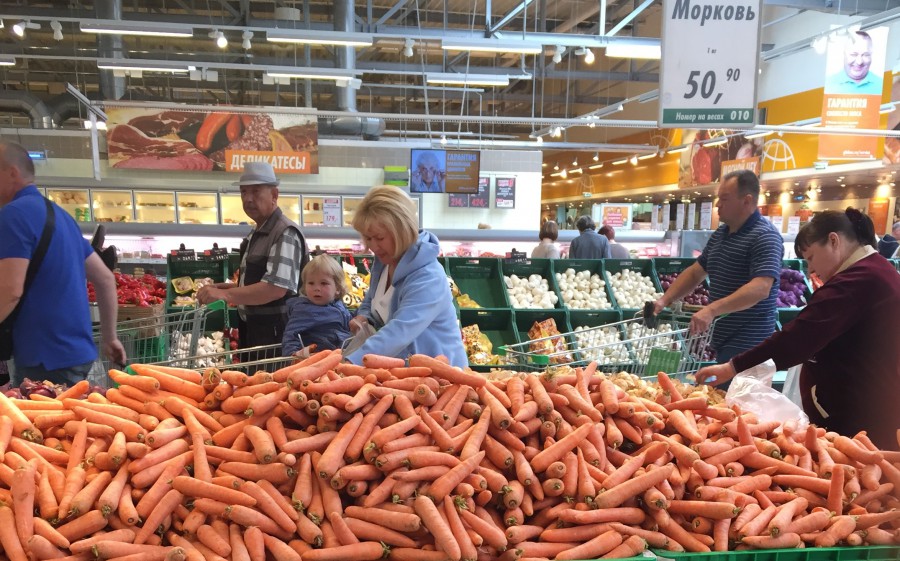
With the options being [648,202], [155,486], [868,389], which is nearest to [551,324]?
[868,389]

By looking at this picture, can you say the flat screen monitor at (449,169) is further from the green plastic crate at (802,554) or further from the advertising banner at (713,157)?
the green plastic crate at (802,554)

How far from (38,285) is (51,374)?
19.1 inches

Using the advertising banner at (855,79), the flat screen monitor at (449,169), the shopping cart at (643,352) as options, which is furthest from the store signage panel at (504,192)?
the shopping cart at (643,352)

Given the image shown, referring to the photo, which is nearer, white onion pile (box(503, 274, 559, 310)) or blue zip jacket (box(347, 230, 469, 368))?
blue zip jacket (box(347, 230, 469, 368))

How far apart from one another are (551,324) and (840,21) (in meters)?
11.3

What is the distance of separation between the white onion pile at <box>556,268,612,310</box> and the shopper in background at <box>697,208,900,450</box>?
3.37 m

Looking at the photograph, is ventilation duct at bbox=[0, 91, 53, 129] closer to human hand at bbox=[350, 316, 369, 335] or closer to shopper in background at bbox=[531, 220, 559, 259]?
shopper in background at bbox=[531, 220, 559, 259]

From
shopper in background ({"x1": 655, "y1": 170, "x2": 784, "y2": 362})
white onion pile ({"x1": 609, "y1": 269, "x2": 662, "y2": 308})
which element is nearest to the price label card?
shopper in background ({"x1": 655, "y1": 170, "x2": 784, "y2": 362})

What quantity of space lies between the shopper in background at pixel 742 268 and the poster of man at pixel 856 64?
19.1 ft

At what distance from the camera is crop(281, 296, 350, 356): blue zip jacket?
365 centimetres

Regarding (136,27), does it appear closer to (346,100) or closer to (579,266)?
(579,266)

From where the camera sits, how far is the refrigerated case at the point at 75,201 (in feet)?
40.5

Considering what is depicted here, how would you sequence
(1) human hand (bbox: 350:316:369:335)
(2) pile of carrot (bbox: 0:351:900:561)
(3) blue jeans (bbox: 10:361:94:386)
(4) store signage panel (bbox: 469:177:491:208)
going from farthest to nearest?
(4) store signage panel (bbox: 469:177:491:208) → (3) blue jeans (bbox: 10:361:94:386) → (1) human hand (bbox: 350:316:369:335) → (2) pile of carrot (bbox: 0:351:900:561)

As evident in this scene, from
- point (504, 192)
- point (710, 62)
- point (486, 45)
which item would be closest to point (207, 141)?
point (504, 192)
